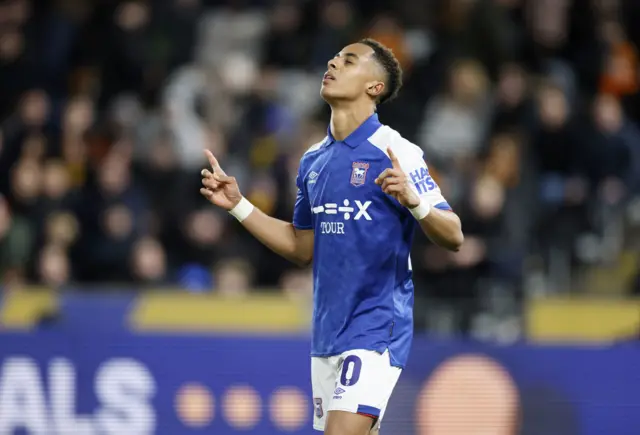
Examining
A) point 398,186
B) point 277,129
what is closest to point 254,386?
point 398,186

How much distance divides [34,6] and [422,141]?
4.71 metres

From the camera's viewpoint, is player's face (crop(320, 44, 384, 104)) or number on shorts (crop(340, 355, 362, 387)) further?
player's face (crop(320, 44, 384, 104))

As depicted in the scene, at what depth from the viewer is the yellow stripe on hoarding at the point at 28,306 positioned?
982cm

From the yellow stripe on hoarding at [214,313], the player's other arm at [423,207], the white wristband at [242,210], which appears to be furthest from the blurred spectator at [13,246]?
the player's other arm at [423,207]

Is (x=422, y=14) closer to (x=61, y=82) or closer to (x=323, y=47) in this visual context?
(x=323, y=47)

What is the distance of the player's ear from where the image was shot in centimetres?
605

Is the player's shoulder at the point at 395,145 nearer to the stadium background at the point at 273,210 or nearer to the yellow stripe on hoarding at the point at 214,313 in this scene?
the stadium background at the point at 273,210

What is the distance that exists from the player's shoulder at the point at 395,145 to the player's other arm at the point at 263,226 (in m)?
0.65

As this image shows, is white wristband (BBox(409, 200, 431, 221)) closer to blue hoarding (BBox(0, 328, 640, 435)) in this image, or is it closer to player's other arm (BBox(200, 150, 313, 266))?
player's other arm (BBox(200, 150, 313, 266))

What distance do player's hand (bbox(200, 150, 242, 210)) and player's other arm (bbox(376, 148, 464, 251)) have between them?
2.87 feet

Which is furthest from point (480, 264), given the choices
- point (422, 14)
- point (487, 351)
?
point (422, 14)

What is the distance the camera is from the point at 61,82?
13016 millimetres

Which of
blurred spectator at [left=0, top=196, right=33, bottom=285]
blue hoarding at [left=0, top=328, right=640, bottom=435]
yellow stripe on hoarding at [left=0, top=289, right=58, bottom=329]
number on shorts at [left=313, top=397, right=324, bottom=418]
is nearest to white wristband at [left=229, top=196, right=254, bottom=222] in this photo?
number on shorts at [left=313, top=397, right=324, bottom=418]

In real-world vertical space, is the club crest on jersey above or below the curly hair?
below
